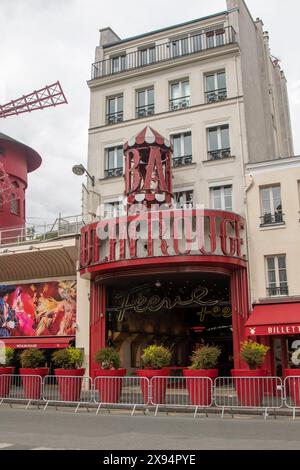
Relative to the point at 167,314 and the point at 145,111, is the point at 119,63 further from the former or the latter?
the point at 167,314

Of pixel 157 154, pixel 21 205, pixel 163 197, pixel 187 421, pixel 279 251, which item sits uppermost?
pixel 21 205

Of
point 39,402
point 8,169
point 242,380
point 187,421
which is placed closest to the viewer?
point 187,421

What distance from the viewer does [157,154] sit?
58.9ft

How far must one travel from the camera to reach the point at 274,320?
51.3ft

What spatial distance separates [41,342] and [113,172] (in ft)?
23.6

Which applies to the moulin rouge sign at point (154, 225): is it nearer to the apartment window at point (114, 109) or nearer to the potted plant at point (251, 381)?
the apartment window at point (114, 109)

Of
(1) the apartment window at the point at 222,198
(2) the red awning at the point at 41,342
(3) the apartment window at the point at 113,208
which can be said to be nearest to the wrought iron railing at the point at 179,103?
(1) the apartment window at the point at 222,198

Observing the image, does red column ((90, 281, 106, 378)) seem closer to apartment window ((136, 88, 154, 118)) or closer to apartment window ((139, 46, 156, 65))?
apartment window ((136, 88, 154, 118))

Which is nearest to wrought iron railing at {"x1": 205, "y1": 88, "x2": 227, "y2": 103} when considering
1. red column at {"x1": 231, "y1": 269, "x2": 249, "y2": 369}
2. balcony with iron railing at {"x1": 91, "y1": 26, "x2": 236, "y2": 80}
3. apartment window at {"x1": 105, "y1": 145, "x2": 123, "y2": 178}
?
balcony with iron railing at {"x1": 91, "y1": 26, "x2": 236, "y2": 80}

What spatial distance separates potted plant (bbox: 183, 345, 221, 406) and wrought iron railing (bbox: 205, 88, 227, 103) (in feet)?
34.2

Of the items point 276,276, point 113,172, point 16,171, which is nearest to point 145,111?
point 113,172
